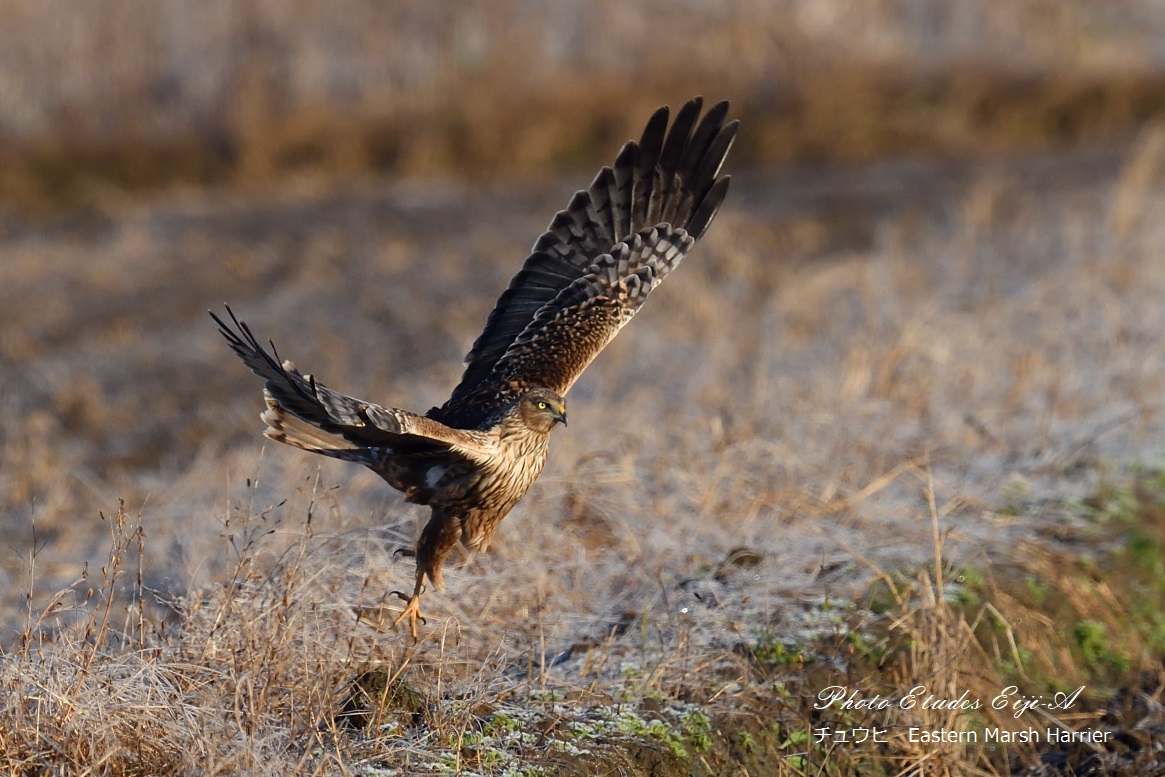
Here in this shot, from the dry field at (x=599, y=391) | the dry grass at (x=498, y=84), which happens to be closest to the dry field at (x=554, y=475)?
the dry field at (x=599, y=391)

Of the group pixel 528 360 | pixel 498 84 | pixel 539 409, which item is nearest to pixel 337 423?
pixel 539 409

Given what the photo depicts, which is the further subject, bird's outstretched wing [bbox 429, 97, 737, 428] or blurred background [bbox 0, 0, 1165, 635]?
blurred background [bbox 0, 0, 1165, 635]

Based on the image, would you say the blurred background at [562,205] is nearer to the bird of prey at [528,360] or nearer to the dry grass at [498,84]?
the dry grass at [498,84]

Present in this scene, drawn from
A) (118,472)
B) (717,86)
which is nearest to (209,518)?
(118,472)

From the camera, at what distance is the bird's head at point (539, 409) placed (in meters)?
→ 4.40

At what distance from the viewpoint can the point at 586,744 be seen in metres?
4.07

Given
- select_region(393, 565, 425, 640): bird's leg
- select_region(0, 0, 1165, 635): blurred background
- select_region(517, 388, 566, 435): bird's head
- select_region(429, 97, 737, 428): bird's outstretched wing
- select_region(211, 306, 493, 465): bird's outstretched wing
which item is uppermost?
select_region(0, 0, 1165, 635): blurred background

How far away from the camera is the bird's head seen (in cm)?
440

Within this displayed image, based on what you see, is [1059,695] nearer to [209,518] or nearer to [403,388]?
[209,518]

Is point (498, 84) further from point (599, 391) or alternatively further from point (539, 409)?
point (539, 409)

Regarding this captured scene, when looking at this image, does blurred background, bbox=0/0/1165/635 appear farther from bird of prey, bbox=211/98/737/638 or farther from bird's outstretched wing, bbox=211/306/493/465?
bird of prey, bbox=211/98/737/638

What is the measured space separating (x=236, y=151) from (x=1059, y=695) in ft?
38.3

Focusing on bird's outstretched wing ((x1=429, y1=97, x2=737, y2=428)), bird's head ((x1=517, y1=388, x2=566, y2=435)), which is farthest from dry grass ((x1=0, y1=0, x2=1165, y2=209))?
bird's head ((x1=517, y1=388, x2=566, y2=435))

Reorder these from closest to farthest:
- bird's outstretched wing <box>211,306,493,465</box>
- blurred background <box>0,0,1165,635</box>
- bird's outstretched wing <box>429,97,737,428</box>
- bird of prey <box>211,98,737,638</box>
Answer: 1. bird's outstretched wing <box>211,306,493,465</box>
2. bird of prey <box>211,98,737,638</box>
3. bird's outstretched wing <box>429,97,737,428</box>
4. blurred background <box>0,0,1165,635</box>
